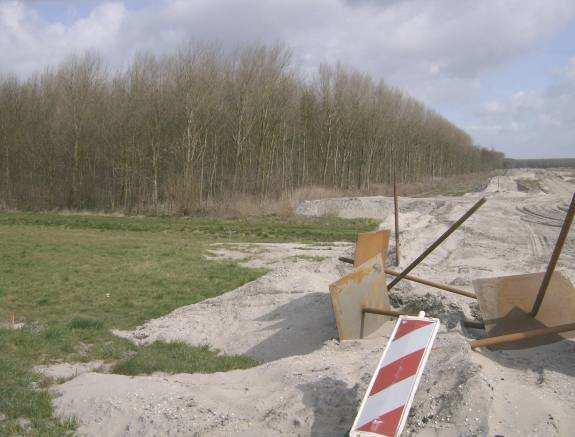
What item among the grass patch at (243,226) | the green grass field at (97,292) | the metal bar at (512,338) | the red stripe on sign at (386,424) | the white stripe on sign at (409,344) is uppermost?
the white stripe on sign at (409,344)

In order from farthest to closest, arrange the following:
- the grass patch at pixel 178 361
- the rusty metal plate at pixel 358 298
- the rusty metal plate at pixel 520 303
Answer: the rusty metal plate at pixel 358 298, the grass patch at pixel 178 361, the rusty metal plate at pixel 520 303

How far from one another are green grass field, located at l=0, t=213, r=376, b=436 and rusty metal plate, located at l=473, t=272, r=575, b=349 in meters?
2.86

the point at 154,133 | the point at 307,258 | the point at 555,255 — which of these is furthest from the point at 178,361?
the point at 154,133

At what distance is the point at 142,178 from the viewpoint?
37.5m

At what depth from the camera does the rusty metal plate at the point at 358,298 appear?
717 centimetres

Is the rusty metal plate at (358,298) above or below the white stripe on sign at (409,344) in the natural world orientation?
below

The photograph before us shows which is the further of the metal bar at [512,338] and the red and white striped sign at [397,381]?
the metal bar at [512,338]

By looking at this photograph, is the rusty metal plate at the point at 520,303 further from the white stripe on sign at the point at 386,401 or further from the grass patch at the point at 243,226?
the grass patch at the point at 243,226

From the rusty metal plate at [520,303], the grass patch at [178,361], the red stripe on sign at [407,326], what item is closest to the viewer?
the red stripe on sign at [407,326]

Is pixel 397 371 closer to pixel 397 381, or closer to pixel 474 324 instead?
pixel 397 381

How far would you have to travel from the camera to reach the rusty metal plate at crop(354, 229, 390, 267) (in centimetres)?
932

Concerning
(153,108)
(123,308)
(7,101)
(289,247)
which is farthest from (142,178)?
(123,308)

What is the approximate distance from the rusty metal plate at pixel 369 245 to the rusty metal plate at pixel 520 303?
7.45ft

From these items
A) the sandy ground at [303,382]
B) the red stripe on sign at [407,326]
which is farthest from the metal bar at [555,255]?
the red stripe on sign at [407,326]
